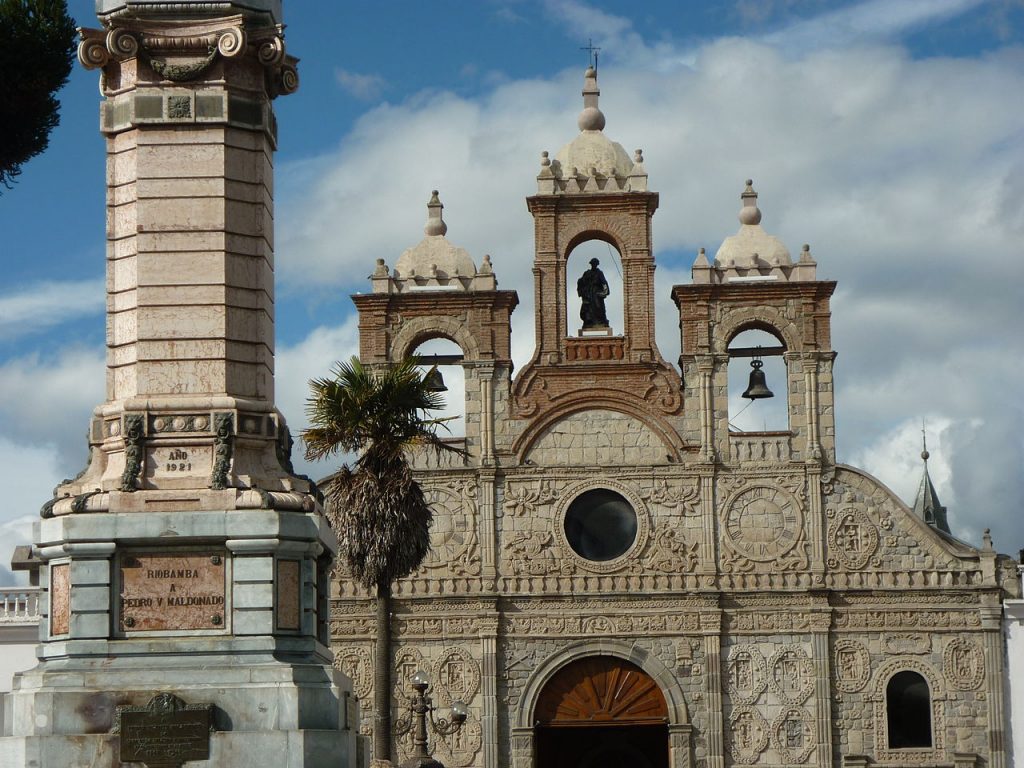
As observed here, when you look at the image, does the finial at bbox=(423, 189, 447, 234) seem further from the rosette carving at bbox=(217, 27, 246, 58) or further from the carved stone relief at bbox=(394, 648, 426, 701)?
the rosette carving at bbox=(217, 27, 246, 58)

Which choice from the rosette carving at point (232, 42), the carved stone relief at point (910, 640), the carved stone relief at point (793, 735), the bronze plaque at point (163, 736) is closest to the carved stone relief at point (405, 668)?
the carved stone relief at point (793, 735)

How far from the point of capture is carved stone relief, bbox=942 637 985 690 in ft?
148

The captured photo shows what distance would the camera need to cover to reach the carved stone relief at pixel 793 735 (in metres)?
44.9

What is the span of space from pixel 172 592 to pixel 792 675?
2813 centimetres

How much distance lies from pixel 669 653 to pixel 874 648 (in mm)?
4516

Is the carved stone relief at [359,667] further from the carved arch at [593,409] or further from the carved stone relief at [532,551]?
the carved arch at [593,409]

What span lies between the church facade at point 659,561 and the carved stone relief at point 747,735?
0.16 feet

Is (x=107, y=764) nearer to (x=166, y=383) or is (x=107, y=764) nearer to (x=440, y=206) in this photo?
(x=166, y=383)

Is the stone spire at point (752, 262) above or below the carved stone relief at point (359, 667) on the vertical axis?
above

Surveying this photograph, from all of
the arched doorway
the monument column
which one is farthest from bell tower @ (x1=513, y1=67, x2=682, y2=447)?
the monument column

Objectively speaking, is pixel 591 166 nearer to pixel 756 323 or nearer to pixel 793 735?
pixel 756 323

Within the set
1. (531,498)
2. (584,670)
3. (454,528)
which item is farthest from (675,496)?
(454,528)

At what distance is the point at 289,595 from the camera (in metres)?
19.2

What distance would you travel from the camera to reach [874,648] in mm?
45312
